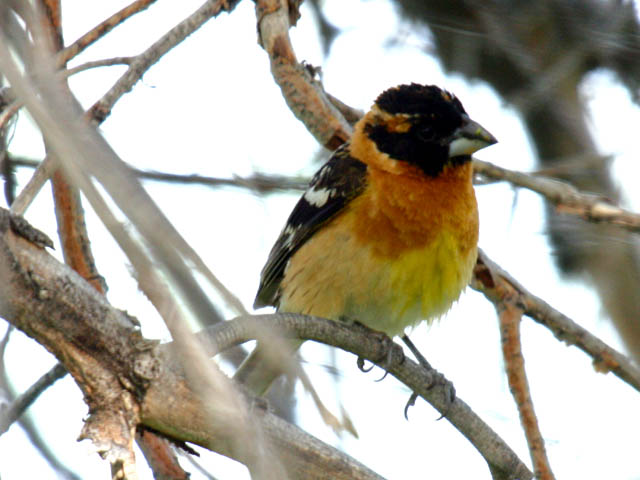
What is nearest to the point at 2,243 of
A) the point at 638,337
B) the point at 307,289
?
the point at 307,289

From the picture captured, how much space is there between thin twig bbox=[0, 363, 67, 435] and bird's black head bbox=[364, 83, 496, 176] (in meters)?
2.06


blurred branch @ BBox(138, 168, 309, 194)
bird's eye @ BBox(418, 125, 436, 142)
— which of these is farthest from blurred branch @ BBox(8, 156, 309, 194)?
bird's eye @ BBox(418, 125, 436, 142)

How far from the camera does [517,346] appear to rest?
385 centimetres

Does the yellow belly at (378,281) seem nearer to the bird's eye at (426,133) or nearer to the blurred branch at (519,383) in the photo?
the blurred branch at (519,383)

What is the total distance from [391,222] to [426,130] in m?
0.65

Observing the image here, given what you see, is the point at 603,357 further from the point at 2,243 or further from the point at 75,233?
the point at 2,243

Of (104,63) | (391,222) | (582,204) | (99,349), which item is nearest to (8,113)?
(104,63)

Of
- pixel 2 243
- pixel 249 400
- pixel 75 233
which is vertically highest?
pixel 75 233

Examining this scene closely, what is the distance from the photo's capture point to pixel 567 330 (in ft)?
13.4

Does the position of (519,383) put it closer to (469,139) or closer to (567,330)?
(567,330)

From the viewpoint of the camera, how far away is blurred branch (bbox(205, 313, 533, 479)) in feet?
9.84

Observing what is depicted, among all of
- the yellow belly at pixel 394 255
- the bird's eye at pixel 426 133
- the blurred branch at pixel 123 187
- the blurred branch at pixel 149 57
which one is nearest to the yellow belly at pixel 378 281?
the yellow belly at pixel 394 255

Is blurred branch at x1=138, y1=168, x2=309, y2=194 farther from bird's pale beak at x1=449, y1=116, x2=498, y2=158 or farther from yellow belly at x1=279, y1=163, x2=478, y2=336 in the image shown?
bird's pale beak at x1=449, y1=116, x2=498, y2=158

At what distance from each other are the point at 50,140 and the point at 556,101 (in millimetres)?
4899
